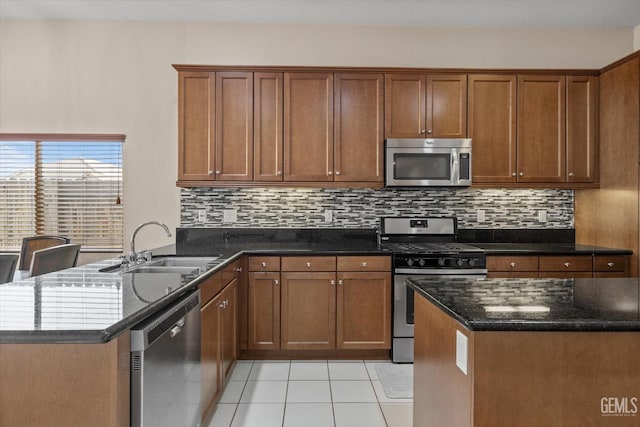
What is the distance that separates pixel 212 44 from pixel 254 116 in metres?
0.94

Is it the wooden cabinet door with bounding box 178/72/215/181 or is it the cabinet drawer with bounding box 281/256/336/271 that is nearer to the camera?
the cabinet drawer with bounding box 281/256/336/271

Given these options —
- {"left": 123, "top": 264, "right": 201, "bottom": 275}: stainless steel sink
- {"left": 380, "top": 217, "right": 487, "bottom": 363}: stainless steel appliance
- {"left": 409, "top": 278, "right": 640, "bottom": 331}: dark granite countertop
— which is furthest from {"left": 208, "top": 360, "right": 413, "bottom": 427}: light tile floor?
{"left": 409, "top": 278, "right": 640, "bottom": 331}: dark granite countertop

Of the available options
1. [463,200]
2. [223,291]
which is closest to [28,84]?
[223,291]

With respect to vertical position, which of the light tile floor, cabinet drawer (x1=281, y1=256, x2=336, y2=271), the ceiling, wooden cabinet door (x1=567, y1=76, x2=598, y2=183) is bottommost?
the light tile floor

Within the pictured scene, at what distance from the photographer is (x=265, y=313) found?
323cm

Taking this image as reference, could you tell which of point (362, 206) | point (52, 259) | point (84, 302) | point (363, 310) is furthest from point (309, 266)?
point (84, 302)

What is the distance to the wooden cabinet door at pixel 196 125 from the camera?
343 centimetres

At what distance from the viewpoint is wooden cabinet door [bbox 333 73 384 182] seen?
349cm

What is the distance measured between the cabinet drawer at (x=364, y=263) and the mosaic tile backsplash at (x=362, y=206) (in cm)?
64

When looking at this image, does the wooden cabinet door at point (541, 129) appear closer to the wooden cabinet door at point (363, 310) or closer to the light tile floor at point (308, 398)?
the wooden cabinet door at point (363, 310)

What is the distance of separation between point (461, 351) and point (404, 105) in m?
2.65

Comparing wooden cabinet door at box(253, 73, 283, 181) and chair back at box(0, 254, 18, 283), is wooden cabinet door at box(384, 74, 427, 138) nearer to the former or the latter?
wooden cabinet door at box(253, 73, 283, 181)

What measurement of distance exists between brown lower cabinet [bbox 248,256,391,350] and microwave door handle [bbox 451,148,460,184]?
945 millimetres

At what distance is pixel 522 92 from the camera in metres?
3.54
